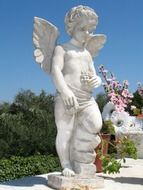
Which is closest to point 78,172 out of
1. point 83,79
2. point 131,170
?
point 83,79

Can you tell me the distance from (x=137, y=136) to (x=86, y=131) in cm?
367

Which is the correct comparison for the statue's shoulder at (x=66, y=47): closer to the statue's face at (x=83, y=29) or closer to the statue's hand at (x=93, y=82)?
the statue's face at (x=83, y=29)

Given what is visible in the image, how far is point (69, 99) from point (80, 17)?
0.91 metres

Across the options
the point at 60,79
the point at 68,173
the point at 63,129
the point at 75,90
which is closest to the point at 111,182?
the point at 68,173

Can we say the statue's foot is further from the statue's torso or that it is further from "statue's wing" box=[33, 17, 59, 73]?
"statue's wing" box=[33, 17, 59, 73]

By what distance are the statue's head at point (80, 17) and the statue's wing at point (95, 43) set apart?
257mm

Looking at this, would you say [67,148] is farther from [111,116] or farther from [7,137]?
[7,137]

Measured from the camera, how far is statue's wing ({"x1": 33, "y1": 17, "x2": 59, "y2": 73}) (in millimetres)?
4848

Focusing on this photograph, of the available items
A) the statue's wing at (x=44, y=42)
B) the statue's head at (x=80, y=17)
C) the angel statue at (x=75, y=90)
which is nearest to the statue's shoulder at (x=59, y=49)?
the angel statue at (x=75, y=90)

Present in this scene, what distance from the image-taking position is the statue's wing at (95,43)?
16.7 ft

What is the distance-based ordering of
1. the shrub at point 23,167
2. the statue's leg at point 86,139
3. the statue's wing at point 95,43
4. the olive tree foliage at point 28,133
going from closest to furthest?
the statue's leg at point 86,139
the statue's wing at point 95,43
the shrub at point 23,167
the olive tree foliage at point 28,133

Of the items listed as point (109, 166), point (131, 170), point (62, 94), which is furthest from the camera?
point (131, 170)

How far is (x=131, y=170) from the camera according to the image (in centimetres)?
655

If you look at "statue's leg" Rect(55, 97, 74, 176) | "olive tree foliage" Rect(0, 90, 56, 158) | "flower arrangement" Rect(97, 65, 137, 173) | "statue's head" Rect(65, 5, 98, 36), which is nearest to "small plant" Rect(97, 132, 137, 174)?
"flower arrangement" Rect(97, 65, 137, 173)
